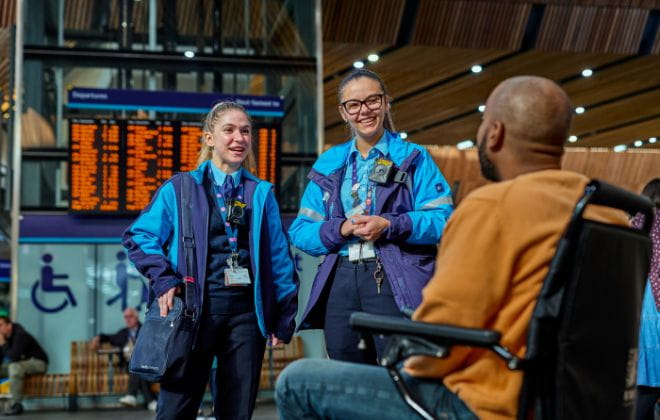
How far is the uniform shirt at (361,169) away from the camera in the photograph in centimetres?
364

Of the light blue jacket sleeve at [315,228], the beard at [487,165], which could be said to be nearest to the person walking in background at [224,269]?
the light blue jacket sleeve at [315,228]

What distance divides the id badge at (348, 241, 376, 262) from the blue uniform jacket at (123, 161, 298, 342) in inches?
21.2

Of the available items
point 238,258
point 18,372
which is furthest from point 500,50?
point 238,258

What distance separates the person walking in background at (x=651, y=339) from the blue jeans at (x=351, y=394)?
10.5 ft

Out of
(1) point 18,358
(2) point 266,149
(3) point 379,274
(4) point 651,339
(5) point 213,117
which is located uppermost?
Result: (2) point 266,149

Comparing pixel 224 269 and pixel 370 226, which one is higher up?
pixel 370 226

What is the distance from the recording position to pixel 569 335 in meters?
1.85

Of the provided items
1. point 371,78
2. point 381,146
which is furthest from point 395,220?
point 371,78

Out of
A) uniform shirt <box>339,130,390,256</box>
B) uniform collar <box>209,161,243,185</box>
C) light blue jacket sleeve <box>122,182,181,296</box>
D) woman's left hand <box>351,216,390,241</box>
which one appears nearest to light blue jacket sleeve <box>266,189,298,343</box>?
uniform collar <box>209,161,243,185</box>

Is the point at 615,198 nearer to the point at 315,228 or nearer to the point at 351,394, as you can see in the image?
the point at 351,394

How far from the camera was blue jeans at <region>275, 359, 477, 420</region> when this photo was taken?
1937mm

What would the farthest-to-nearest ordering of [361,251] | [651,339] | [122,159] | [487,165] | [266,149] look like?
[266,149] → [122,159] → [651,339] → [361,251] → [487,165]

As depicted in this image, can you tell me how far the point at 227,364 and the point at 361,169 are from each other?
0.91 m

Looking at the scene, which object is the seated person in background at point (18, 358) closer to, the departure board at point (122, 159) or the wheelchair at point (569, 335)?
the departure board at point (122, 159)
